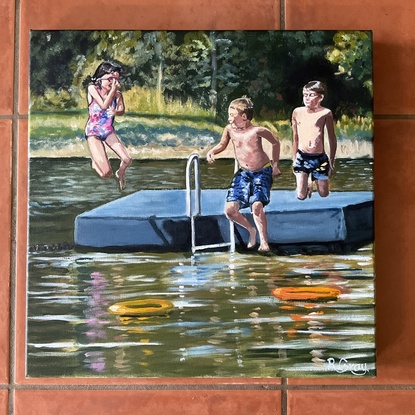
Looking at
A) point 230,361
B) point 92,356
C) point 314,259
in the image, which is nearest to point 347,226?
point 314,259

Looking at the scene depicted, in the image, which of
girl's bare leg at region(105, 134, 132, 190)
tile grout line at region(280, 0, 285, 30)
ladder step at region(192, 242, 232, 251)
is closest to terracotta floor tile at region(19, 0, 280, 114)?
tile grout line at region(280, 0, 285, 30)

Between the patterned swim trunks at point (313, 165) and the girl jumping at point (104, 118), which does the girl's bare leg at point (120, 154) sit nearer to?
the girl jumping at point (104, 118)

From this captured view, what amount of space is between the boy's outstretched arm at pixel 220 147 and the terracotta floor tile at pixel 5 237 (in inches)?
8.2

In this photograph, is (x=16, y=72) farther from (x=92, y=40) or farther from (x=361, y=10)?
A: (x=361, y=10)

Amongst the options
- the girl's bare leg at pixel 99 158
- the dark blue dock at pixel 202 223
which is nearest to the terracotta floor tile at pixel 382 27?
the dark blue dock at pixel 202 223

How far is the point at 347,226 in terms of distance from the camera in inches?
22.7

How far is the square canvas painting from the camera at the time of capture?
1.85 feet

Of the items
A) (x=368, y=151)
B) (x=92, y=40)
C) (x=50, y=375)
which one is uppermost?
(x=92, y=40)

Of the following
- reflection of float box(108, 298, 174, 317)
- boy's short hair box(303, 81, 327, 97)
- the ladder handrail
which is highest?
boy's short hair box(303, 81, 327, 97)

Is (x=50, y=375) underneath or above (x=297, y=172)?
underneath

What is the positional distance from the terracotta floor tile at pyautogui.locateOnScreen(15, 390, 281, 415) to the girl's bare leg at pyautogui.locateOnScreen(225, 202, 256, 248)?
0.51 feet

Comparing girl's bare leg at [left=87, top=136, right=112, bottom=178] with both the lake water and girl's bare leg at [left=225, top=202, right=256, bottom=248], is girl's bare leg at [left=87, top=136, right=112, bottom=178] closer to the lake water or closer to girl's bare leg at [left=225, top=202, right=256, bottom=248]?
the lake water

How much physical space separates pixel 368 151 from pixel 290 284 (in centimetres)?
15

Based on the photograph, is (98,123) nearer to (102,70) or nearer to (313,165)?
(102,70)
